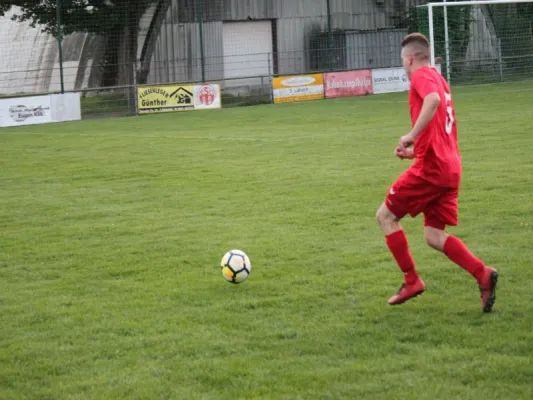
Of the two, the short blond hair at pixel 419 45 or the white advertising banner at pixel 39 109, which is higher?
the white advertising banner at pixel 39 109

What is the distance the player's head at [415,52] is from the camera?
6191mm

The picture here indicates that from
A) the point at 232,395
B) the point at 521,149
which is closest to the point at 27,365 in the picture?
the point at 232,395

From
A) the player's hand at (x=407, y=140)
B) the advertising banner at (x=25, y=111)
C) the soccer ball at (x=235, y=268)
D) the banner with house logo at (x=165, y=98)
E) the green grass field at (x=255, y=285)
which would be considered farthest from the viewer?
the banner with house logo at (x=165, y=98)

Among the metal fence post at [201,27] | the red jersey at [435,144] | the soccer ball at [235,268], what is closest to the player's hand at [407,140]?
the red jersey at [435,144]

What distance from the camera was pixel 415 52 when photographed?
6188mm

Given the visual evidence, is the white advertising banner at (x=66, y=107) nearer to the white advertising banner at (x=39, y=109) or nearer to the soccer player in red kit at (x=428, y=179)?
the white advertising banner at (x=39, y=109)

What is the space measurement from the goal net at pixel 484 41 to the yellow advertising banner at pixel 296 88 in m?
4.23

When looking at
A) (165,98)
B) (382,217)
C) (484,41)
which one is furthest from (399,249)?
(484,41)

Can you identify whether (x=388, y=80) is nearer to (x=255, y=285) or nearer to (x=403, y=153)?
(x=255, y=285)

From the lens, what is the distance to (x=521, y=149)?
14023 millimetres

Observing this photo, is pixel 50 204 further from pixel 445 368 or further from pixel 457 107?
pixel 457 107

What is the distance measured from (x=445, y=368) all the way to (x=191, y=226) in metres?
5.09

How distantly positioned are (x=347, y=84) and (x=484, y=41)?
735 cm

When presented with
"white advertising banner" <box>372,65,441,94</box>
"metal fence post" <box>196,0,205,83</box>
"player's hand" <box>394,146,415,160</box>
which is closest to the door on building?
"metal fence post" <box>196,0,205,83</box>
